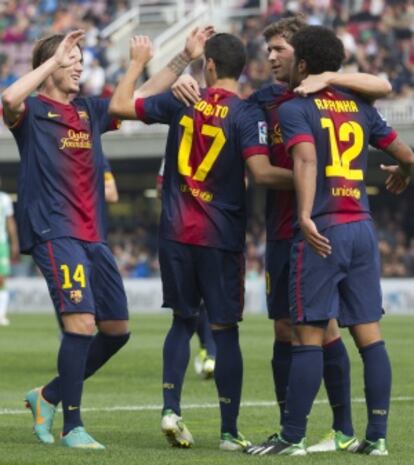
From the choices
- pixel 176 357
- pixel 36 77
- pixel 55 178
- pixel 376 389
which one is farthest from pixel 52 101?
pixel 376 389

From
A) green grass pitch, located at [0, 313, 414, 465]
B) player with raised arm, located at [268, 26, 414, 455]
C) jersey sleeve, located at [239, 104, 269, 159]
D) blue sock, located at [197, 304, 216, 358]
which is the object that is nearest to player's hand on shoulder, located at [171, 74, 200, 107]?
jersey sleeve, located at [239, 104, 269, 159]

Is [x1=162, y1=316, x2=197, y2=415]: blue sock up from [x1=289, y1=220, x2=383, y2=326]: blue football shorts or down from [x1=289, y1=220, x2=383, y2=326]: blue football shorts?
down

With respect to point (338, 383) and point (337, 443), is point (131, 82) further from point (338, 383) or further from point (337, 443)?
point (337, 443)

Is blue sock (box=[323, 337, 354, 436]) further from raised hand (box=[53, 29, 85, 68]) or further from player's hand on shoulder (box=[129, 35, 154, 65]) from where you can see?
raised hand (box=[53, 29, 85, 68])

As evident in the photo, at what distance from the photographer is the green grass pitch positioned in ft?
25.8

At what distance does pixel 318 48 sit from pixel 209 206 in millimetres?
1107

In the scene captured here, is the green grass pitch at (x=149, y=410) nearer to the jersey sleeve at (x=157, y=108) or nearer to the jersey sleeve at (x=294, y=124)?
the jersey sleeve at (x=294, y=124)

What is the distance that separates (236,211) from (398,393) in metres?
3.84

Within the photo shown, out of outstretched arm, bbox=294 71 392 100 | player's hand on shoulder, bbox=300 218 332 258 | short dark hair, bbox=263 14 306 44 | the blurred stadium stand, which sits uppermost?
short dark hair, bbox=263 14 306 44

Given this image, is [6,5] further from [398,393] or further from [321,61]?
[321,61]

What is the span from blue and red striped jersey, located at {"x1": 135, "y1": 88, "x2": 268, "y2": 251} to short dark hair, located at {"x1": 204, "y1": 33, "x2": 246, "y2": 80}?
0.41ft

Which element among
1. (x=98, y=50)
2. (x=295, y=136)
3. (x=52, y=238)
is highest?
(x=295, y=136)

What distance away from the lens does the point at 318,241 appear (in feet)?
25.5

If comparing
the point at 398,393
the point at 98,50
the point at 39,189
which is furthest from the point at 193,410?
the point at 98,50
